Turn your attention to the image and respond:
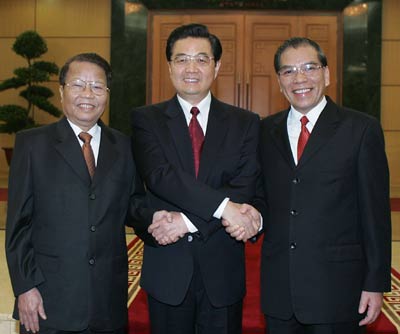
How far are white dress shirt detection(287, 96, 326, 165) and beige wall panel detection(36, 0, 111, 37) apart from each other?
6.87 metres

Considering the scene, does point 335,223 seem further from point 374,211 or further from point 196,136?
point 196,136

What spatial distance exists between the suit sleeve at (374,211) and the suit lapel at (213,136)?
547mm

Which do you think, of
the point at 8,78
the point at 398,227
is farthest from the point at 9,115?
the point at 398,227

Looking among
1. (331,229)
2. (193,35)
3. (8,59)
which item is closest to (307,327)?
(331,229)

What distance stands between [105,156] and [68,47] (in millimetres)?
6995

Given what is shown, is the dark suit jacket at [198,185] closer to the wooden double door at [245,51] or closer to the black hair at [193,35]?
the black hair at [193,35]

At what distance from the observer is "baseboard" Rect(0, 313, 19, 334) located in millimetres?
2980

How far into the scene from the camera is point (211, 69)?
2.19 meters

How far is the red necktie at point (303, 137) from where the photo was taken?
2.06m

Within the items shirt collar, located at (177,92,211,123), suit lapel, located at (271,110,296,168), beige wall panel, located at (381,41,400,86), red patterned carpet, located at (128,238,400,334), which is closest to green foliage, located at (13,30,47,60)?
red patterned carpet, located at (128,238,400,334)

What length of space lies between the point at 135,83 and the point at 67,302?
6619mm

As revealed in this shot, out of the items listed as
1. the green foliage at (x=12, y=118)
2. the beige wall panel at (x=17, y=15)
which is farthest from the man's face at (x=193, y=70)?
the beige wall panel at (x=17, y=15)

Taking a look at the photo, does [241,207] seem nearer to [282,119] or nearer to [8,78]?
[282,119]

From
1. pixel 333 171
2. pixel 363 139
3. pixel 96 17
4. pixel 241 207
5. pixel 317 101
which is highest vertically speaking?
pixel 96 17
